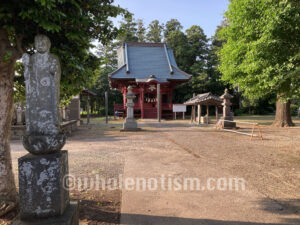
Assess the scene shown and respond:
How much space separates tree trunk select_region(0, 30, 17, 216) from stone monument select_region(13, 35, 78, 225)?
3.67ft

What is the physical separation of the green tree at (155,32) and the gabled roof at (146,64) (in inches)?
486

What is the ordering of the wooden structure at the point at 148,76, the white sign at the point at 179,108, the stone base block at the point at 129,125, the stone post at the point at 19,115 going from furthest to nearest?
1. the wooden structure at the point at 148,76
2. the white sign at the point at 179,108
3. the stone base block at the point at 129,125
4. the stone post at the point at 19,115

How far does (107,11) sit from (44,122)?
2079 mm

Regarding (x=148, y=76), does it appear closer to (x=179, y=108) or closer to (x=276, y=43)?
(x=179, y=108)

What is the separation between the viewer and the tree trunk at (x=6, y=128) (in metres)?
2.65

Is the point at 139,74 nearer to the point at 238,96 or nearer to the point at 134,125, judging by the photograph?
the point at 134,125

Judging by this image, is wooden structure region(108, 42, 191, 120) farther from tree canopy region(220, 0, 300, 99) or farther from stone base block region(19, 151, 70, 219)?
stone base block region(19, 151, 70, 219)

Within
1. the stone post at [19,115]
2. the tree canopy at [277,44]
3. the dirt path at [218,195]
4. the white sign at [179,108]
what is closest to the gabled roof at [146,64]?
the white sign at [179,108]

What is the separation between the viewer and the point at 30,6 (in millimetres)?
2041

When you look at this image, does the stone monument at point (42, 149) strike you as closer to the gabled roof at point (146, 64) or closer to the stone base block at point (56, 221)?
the stone base block at point (56, 221)

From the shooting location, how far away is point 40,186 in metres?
1.80

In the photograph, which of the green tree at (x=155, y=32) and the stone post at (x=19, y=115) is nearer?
the stone post at (x=19, y=115)

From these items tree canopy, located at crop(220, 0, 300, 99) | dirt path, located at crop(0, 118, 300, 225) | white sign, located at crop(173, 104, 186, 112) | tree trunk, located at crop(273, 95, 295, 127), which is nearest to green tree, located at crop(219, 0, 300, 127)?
tree canopy, located at crop(220, 0, 300, 99)

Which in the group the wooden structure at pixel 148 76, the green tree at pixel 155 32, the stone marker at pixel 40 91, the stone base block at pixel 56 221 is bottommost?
the stone base block at pixel 56 221
